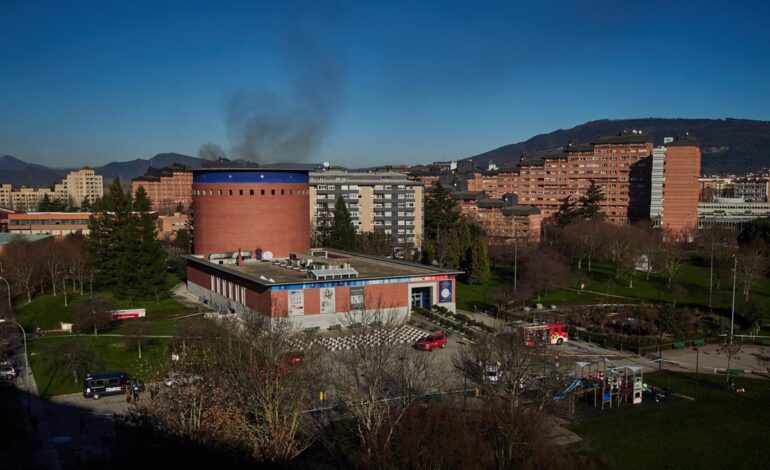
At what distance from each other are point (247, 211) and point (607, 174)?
58.7 m

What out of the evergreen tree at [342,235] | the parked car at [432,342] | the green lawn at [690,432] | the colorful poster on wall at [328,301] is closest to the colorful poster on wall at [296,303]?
the colorful poster on wall at [328,301]

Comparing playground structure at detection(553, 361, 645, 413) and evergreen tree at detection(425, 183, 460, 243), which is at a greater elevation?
evergreen tree at detection(425, 183, 460, 243)

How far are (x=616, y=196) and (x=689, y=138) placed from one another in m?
11.2

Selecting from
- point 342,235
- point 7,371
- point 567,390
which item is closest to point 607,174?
point 342,235

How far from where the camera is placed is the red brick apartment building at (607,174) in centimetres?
7512

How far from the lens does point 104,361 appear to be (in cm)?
2477

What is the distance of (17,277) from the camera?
128ft

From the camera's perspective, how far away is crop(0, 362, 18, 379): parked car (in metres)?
22.9

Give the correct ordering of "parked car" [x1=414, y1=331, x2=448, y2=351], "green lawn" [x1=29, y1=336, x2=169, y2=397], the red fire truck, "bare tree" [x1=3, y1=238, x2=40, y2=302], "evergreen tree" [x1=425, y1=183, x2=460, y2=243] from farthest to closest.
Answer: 1. "evergreen tree" [x1=425, y1=183, x2=460, y2=243]
2. "bare tree" [x1=3, y1=238, x2=40, y2=302]
3. the red fire truck
4. "parked car" [x1=414, y1=331, x2=448, y2=351]
5. "green lawn" [x1=29, y1=336, x2=169, y2=397]

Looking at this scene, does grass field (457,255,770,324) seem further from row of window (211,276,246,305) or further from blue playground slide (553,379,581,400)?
blue playground slide (553,379,581,400)

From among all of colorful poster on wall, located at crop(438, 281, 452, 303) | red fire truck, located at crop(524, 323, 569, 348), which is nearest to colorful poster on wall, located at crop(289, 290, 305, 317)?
colorful poster on wall, located at crop(438, 281, 452, 303)

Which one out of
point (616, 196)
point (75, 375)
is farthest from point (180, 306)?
point (616, 196)

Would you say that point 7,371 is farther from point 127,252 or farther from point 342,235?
point 342,235

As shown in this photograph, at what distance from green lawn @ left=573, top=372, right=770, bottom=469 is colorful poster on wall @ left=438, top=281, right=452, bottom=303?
1312cm
